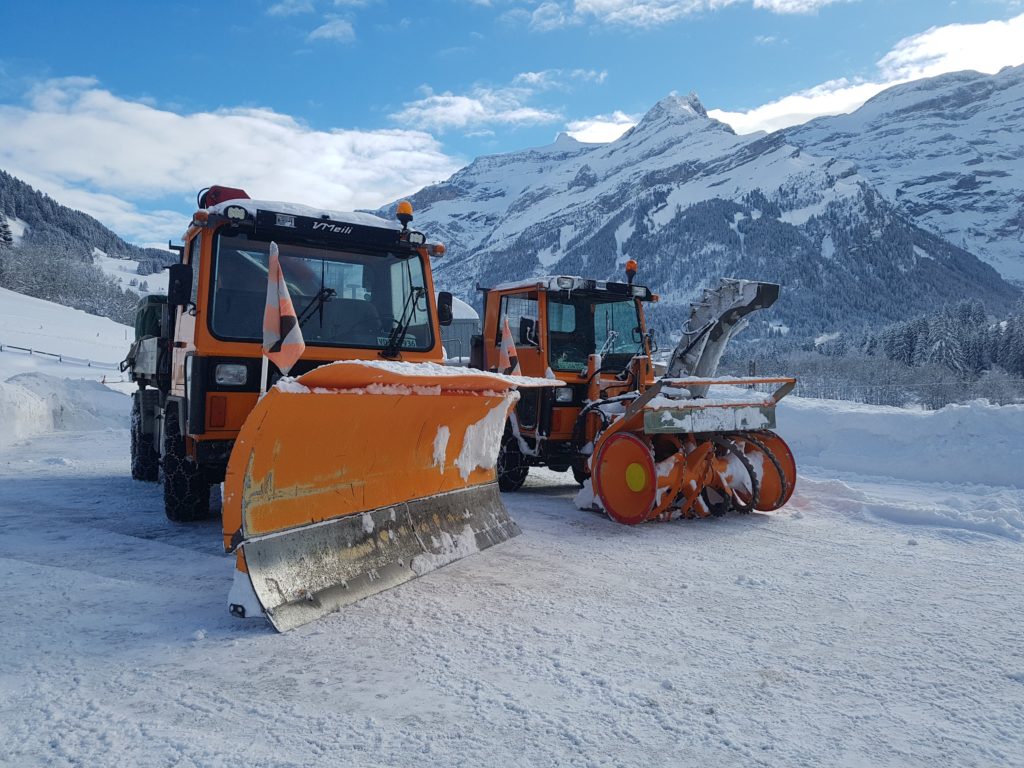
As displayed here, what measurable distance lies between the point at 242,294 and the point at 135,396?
415cm

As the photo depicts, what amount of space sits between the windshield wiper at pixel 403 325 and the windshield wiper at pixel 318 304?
50cm

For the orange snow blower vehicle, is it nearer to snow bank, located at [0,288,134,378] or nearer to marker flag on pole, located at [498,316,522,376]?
marker flag on pole, located at [498,316,522,376]

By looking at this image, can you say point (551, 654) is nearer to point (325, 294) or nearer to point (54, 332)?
point (325, 294)

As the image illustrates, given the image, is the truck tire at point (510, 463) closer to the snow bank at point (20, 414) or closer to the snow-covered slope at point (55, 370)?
the snow bank at point (20, 414)

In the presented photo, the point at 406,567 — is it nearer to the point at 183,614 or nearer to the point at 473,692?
the point at 183,614

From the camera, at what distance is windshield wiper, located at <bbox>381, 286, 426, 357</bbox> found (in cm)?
517

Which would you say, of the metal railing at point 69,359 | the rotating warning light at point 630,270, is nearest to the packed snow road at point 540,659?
the rotating warning light at point 630,270

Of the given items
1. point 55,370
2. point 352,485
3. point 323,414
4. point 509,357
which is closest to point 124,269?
point 55,370

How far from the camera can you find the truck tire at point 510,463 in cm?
759

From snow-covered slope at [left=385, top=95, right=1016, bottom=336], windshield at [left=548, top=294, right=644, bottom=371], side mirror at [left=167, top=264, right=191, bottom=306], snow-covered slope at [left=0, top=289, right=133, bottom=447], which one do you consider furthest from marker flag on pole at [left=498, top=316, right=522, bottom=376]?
snow-covered slope at [left=385, top=95, right=1016, bottom=336]

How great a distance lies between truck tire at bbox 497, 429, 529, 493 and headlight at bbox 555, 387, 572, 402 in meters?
0.65

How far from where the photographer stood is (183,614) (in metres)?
3.55

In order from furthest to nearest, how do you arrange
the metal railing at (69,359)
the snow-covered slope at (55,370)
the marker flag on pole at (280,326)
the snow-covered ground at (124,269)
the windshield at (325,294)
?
1. the snow-covered ground at (124,269)
2. the metal railing at (69,359)
3. the snow-covered slope at (55,370)
4. the windshield at (325,294)
5. the marker flag on pole at (280,326)

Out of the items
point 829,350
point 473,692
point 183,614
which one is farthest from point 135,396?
point 829,350
